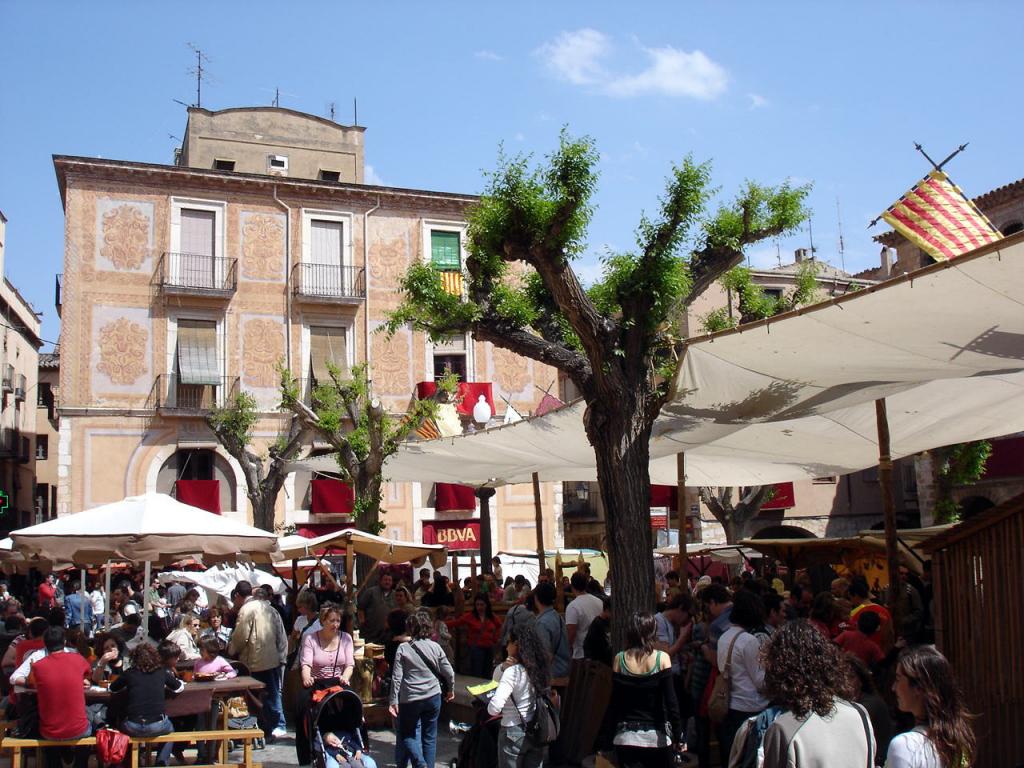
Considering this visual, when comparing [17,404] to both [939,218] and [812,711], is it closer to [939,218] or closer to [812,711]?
[939,218]

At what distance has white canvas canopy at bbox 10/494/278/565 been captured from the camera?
862cm

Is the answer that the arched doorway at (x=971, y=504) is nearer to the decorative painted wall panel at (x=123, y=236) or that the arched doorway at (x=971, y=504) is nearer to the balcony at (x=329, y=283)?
the balcony at (x=329, y=283)

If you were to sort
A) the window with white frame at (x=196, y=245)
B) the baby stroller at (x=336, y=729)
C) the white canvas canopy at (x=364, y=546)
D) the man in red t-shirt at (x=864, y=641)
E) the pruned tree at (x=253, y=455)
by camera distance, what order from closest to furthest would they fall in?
1. the baby stroller at (x=336, y=729)
2. the man in red t-shirt at (x=864, y=641)
3. the white canvas canopy at (x=364, y=546)
4. the pruned tree at (x=253, y=455)
5. the window with white frame at (x=196, y=245)

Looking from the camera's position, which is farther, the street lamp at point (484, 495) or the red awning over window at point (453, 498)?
the red awning over window at point (453, 498)

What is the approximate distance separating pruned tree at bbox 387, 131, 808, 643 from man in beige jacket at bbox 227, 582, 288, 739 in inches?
135

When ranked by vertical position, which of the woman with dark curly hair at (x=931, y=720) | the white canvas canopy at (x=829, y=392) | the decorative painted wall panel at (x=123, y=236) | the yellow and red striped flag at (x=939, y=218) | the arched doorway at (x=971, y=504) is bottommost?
the woman with dark curly hair at (x=931, y=720)

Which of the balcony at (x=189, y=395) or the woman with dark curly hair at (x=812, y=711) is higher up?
the balcony at (x=189, y=395)

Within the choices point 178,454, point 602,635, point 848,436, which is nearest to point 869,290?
point 602,635

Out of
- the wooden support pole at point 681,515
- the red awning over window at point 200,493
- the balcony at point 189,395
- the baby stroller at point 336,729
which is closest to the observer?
the baby stroller at point 336,729

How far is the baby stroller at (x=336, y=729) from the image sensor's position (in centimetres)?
623

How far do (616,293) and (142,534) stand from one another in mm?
4583

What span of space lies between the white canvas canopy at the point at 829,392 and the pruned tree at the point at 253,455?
25.2ft

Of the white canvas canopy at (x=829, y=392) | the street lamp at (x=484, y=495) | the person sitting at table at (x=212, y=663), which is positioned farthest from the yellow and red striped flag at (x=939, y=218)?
the street lamp at (x=484, y=495)

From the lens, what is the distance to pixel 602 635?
8453 millimetres
